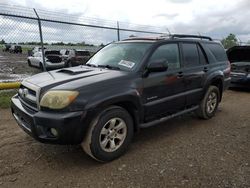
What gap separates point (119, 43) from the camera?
5273 mm

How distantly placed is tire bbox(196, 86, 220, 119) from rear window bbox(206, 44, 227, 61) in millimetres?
737

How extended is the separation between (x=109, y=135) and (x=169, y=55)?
1.91 metres

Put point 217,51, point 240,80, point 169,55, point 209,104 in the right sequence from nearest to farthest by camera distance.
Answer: point 169,55 < point 209,104 < point 217,51 < point 240,80

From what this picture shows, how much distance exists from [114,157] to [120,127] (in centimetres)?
43

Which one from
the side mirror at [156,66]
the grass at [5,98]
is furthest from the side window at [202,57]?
the grass at [5,98]

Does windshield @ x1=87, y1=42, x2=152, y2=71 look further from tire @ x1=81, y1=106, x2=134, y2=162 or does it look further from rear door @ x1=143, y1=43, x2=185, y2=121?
tire @ x1=81, y1=106, x2=134, y2=162

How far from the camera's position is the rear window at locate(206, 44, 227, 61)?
20.2 feet

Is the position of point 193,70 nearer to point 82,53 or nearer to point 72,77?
point 72,77

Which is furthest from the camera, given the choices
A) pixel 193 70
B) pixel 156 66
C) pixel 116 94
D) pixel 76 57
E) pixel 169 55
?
pixel 76 57

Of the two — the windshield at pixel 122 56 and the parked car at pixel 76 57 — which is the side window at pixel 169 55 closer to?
the windshield at pixel 122 56

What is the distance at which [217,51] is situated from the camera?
21.0 feet

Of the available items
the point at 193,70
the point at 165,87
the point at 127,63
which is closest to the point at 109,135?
the point at 127,63

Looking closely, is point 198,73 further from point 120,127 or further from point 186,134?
point 120,127

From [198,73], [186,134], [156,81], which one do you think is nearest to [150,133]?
[186,134]
